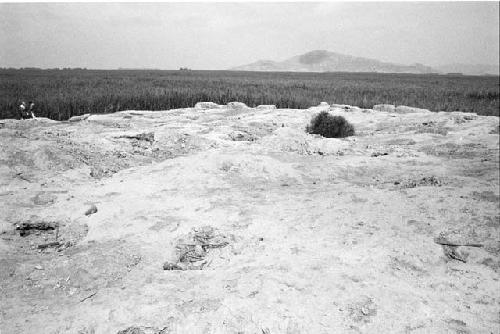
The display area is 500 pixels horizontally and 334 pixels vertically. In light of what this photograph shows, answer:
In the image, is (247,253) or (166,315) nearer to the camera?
(166,315)

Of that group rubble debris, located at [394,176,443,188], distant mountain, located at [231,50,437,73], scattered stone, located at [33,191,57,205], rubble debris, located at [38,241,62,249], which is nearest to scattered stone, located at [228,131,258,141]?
rubble debris, located at [394,176,443,188]

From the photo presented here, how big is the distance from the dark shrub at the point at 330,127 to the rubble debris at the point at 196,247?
23.6ft

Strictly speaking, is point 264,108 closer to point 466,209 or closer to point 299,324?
point 466,209

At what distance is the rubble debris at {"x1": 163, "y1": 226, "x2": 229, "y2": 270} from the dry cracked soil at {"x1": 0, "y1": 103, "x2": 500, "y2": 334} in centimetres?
2

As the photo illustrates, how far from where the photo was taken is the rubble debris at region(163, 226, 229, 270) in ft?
12.7

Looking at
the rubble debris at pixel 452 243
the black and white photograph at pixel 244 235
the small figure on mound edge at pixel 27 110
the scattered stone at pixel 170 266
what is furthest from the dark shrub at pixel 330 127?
the small figure on mound edge at pixel 27 110

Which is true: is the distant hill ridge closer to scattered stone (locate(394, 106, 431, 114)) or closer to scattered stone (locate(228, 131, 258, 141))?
scattered stone (locate(394, 106, 431, 114))

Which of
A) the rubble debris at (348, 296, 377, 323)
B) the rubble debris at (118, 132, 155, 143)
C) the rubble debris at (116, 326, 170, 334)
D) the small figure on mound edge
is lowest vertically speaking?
the rubble debris at (348, 296, 377, 323)

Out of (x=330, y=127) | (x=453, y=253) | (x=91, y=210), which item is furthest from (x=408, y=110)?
(x=91, y=210)

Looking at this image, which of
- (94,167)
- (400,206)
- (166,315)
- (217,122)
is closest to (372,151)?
(400,206)

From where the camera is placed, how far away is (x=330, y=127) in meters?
10.9

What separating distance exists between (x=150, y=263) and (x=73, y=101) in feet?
39.9

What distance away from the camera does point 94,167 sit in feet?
23.6

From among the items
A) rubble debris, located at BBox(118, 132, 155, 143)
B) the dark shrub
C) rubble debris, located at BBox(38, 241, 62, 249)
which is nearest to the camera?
rubble debris, located at BBox(38, 241, 62, 249)
